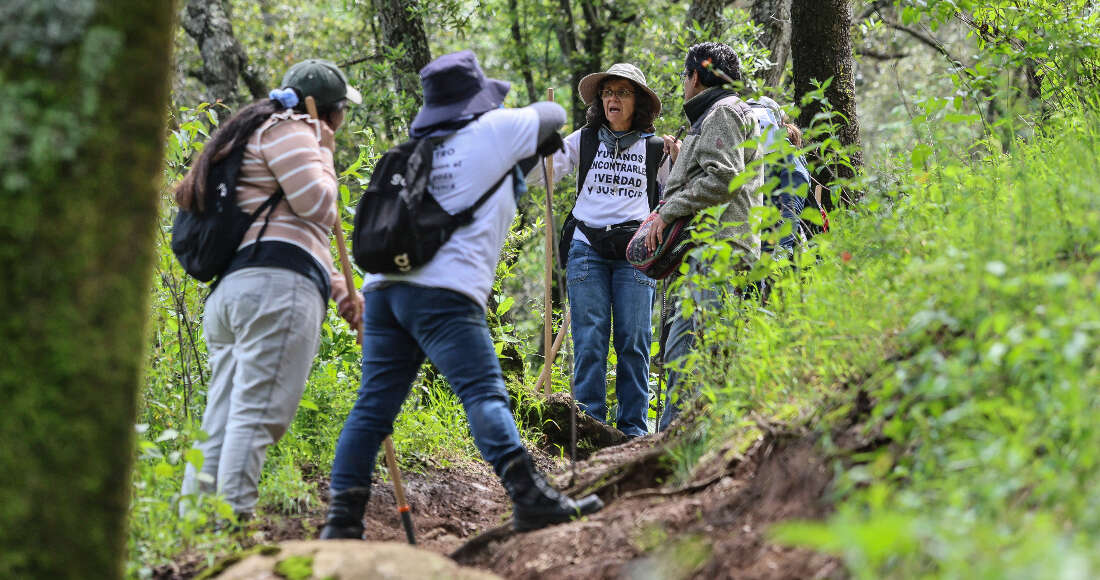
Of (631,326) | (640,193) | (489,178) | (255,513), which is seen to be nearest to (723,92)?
(640,193)

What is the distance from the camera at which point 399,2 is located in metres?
9.91

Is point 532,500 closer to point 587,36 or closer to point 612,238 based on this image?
point 612,238

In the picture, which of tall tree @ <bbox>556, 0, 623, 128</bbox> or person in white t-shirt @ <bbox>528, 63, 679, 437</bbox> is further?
tall tree @ <bbox>556, 0, 623, 128</bbox>

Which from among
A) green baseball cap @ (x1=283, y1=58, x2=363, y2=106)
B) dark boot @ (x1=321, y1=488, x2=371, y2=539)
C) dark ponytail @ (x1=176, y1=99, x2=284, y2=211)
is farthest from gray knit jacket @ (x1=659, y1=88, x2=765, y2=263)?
dark boot @ (x1=321, y1=488, x2=371, y2=539)

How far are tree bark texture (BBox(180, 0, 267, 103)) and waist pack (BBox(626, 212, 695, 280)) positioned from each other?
25.1 ft

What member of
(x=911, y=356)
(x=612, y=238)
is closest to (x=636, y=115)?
(x=612, y=238)

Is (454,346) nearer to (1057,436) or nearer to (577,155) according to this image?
(1057,436)

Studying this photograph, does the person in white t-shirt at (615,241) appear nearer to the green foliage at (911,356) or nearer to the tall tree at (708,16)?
the green foliage at (911,356)

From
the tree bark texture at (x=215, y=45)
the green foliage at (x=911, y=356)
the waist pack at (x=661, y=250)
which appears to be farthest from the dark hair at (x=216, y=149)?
the tree bark texture at (x=215, y=45)

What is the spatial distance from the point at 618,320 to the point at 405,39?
4.95 m

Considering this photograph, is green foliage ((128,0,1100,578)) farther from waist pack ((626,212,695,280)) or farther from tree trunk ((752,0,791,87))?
tree trunk ((752,0,791,87))

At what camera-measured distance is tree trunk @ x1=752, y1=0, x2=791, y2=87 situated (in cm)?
912

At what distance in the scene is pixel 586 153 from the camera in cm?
626

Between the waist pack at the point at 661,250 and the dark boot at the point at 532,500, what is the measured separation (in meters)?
1.94
